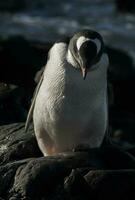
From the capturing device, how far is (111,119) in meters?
12.2

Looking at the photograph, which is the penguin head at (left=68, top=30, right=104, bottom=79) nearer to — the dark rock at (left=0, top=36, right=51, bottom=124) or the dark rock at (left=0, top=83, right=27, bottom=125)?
the dark rock at (left=0, top=83, right=27, bottom=125)

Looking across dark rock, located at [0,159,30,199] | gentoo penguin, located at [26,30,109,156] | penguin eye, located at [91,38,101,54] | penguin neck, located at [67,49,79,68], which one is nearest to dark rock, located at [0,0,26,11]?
gentoo penguin, located at [26,30,109,156]

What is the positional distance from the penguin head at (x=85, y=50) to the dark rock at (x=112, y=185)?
0.80 meters

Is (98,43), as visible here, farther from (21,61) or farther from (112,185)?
(21,61)

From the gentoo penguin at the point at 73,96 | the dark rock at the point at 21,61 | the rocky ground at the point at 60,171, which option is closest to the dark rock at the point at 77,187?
the rocky ground at the point at 60,171

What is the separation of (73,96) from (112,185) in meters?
0.94

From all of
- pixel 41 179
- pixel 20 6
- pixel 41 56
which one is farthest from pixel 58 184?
pixel 20 6

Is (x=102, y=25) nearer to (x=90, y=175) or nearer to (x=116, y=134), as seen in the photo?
(x=116, y=134)

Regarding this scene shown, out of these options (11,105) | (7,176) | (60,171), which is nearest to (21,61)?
(11,105)

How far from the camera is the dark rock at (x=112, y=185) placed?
19.4 feet

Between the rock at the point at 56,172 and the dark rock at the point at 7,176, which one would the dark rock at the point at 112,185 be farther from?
the dark rock at the point at 7,176

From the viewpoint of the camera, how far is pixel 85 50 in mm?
6137

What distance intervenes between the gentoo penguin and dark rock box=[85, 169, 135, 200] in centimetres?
77

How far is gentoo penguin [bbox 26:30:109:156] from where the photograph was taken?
6.25 metres
